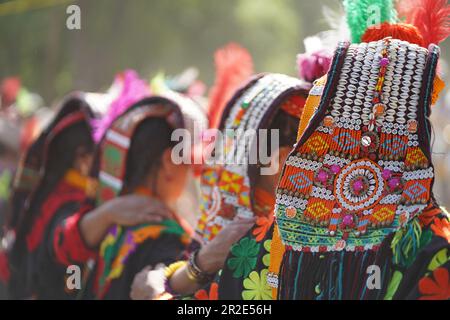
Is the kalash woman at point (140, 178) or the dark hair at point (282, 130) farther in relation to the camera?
the kalash woman at point (140, 178)

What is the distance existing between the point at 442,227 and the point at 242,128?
82 centimetres

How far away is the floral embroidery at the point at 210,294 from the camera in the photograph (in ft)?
7.90

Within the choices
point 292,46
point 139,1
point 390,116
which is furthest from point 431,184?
point 139,1

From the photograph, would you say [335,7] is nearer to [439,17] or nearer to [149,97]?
[439,17]

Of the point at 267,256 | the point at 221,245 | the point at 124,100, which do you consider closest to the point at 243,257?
the point at 267,256

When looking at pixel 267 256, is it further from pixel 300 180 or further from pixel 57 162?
pixel 57 162

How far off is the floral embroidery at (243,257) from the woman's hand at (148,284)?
1.53 feet

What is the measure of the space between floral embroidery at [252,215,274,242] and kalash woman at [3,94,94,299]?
67.2 inches

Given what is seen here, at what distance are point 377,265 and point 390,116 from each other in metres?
0.39

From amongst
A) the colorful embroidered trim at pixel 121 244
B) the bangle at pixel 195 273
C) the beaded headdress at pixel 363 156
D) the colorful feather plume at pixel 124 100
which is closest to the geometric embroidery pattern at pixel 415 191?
the beaded headdress at pixel 363 156

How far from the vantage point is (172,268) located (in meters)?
2.84

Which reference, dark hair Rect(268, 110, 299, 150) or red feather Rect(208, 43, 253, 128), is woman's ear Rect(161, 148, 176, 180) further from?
dark hair Rect(268, 110, 299, 150)

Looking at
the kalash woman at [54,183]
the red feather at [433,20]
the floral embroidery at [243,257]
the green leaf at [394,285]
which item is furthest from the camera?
the kalash woman at [54,183]

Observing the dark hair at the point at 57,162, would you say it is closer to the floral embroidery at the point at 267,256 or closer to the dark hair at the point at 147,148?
the dark hair at the point at 147,148
